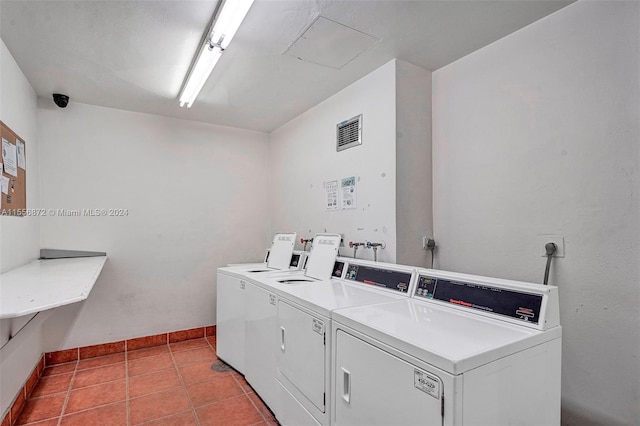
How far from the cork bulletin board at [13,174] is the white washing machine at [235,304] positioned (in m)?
1.62

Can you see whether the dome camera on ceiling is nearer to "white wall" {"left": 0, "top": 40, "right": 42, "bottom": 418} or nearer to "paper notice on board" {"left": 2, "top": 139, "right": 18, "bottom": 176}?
"white wall" {"left": 0, "top": 40, "right": 42, "bottom": 418}

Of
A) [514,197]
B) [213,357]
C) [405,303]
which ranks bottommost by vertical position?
[213,357]

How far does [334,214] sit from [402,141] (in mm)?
956

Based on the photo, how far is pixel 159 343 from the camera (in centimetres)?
354

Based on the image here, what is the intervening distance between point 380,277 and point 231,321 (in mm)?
1529

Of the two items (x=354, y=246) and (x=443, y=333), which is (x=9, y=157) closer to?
(x=354, y=246)

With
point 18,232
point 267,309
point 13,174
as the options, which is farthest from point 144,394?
point 13,174

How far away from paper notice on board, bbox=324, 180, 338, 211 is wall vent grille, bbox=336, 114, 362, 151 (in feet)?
1.09

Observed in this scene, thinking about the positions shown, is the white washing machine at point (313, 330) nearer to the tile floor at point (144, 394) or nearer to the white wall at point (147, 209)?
the tile floor at point (144, 394)

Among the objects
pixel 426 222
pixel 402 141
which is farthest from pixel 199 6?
pixel 426 222

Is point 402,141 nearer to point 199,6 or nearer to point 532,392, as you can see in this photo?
point 199,6

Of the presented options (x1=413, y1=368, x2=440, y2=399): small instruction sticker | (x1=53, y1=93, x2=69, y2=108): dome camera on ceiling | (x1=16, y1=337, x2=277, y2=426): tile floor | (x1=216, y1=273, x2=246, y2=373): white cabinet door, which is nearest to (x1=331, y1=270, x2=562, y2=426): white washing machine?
(x1=413, y1=368, x2=440, y2=399): small instruction sticker

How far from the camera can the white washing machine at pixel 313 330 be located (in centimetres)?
165

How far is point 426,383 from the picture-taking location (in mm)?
1092
